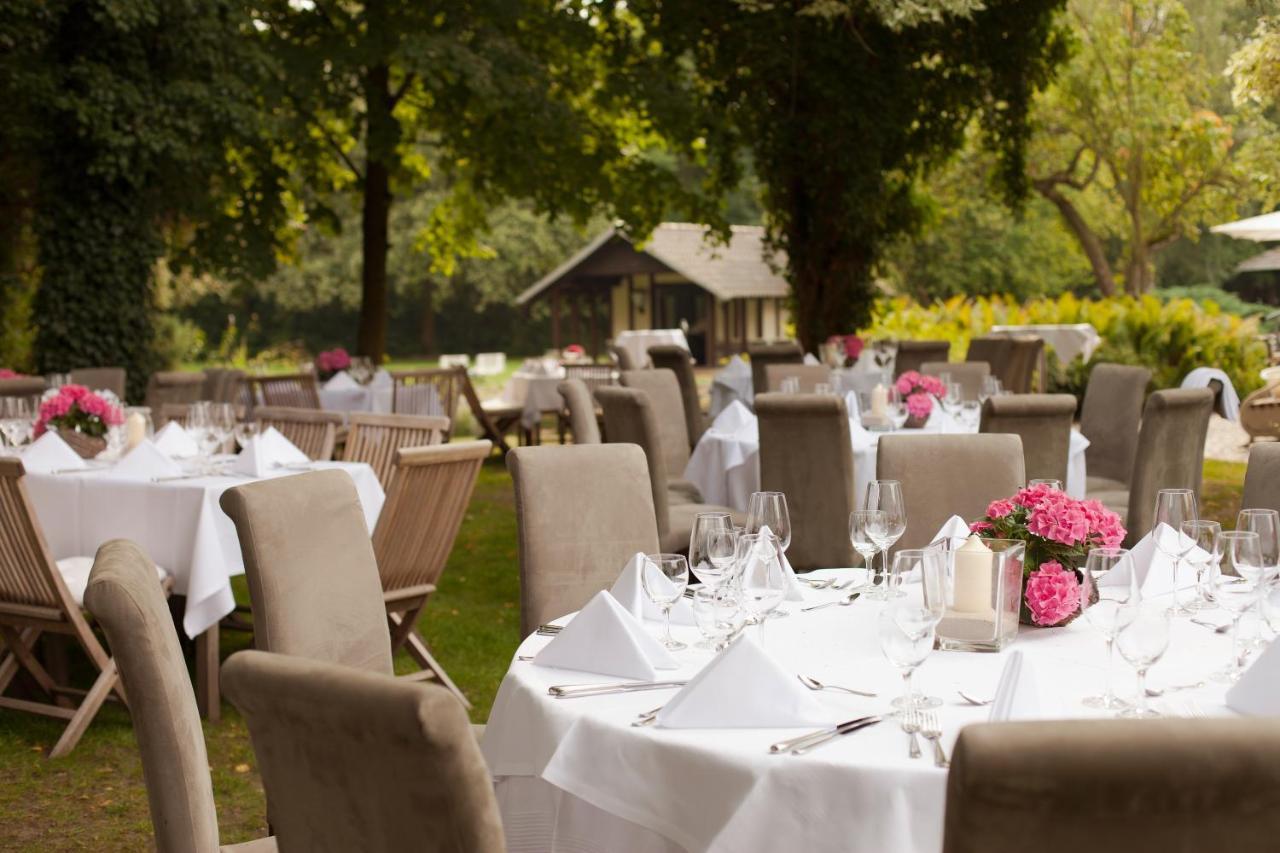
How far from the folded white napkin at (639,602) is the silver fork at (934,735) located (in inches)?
30.5

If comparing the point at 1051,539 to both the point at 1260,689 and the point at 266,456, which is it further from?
the point at 266,456

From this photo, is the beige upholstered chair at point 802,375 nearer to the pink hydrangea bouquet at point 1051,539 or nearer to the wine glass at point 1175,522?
the wine glass at point 1175,522

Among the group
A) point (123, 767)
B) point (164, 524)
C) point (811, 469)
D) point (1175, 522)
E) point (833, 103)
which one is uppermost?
point (833, 103)

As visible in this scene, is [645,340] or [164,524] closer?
[164,524]

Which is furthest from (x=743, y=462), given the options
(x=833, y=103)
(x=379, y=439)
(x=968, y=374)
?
(x=833, y=103)

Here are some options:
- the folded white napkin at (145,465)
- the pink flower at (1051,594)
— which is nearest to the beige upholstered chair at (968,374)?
the folded white napkin at (145,465)

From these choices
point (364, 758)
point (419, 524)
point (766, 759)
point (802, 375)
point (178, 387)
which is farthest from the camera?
point (178, 387)

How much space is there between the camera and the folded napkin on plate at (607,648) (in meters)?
2.53

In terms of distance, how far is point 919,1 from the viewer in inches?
457

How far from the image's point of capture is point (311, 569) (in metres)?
3.22

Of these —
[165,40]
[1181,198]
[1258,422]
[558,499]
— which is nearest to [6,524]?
[558,499]

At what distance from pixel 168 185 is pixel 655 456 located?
8.25 metres

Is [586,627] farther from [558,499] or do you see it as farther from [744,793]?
[558,499]

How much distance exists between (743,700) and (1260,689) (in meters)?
0.85
